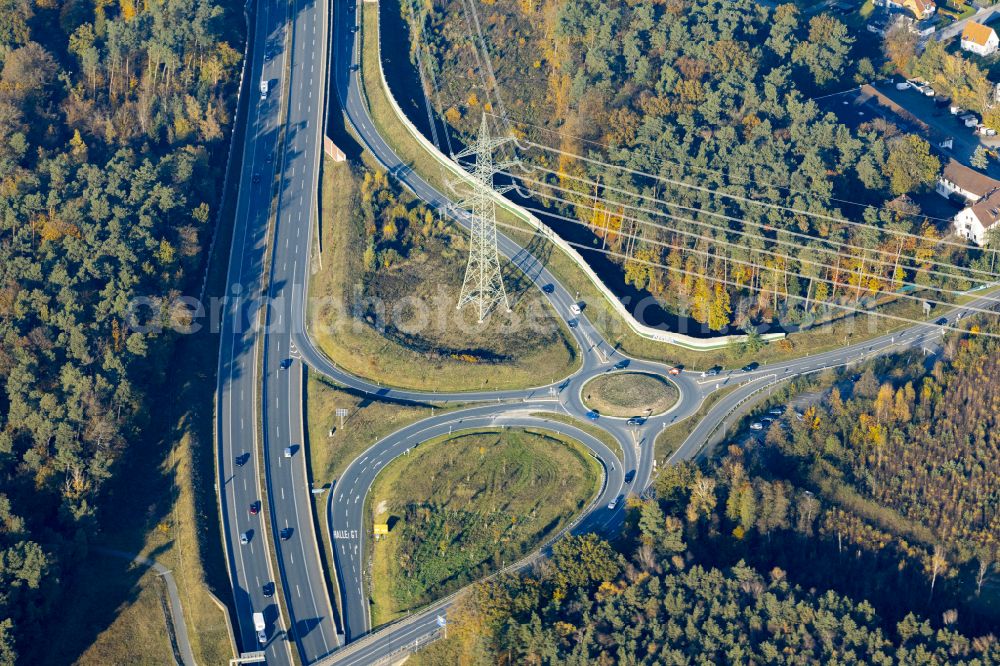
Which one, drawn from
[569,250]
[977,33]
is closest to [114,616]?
[569,250]

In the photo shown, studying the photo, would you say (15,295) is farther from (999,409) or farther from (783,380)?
(999,409)

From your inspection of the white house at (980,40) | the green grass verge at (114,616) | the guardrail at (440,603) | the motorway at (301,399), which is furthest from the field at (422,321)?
the white house at (980,40)

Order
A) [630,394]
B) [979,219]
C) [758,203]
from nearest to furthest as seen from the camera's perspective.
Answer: [630,394] → [979,219] → [758,203]

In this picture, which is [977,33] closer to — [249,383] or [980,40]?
[980,40]

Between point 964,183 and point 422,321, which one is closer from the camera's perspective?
point 422,321

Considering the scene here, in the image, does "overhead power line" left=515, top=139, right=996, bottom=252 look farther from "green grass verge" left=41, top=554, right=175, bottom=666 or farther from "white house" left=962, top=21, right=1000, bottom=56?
"green grass verge" left=41, top=554, right=175, bottom=666

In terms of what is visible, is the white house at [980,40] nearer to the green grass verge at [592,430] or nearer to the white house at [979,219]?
the white house at [979,219]

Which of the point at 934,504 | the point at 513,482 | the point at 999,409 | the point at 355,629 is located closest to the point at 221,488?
the point at 355,629
